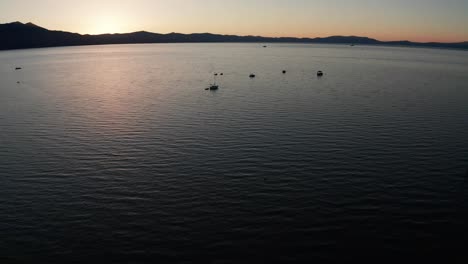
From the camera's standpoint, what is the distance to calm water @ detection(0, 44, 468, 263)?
35969mm

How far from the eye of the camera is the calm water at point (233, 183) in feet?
118

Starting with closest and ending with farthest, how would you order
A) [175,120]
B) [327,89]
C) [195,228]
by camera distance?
[195,228] < [175,120] < [327,89]

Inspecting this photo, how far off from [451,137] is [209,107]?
5590cm

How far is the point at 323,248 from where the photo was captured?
35.2 m

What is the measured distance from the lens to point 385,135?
235 feet

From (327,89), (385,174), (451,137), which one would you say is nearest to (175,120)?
(385,174)

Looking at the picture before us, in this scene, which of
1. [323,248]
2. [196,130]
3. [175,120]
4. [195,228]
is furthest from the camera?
[175,120]

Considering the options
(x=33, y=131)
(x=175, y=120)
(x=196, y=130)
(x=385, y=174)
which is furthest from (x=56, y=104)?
(x=385, y=174)

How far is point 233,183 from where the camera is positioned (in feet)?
162

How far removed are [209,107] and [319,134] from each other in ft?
123

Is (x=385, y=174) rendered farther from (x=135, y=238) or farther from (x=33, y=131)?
(x=33, y=131)

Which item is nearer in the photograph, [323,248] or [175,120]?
[323,248]

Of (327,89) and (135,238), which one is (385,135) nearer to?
(135,238)

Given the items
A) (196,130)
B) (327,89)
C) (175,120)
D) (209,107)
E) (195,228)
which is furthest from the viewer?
(327,89)
